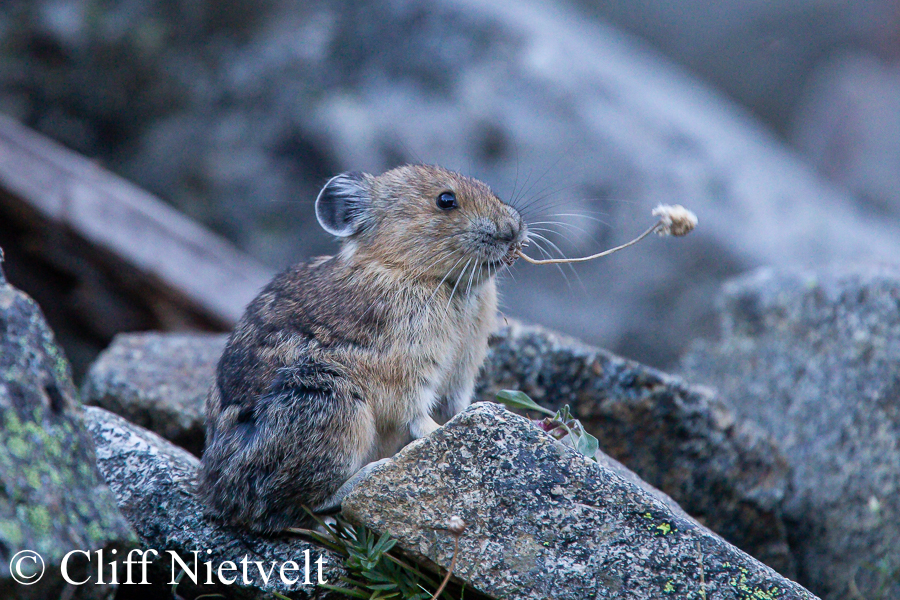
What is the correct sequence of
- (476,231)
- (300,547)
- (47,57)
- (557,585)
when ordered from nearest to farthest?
(557,585), (300,547), (476,231), (47,57)

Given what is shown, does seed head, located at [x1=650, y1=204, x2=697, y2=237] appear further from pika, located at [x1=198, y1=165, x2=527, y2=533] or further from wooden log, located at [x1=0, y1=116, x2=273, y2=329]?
wooden log, located at [x1=0, y1=116, x2=273, y2=329]

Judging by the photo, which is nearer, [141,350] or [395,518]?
[395,518]

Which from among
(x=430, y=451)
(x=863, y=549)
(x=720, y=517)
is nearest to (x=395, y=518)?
(x=430, y=451)

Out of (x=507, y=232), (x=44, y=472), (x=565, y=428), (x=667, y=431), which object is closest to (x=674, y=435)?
(x=667, y=431)

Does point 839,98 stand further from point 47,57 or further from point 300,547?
point 300,547

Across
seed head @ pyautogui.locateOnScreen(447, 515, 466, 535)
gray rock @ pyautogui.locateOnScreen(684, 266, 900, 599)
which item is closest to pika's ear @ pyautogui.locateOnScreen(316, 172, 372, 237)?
seed head @ pyautogui.locateOnScreen(447, 515, 466, 535)

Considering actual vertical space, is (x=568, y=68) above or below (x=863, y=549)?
above

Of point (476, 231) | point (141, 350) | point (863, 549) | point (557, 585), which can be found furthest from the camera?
point (141, 350)

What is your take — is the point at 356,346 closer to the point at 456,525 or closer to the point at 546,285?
the point at 456,525
